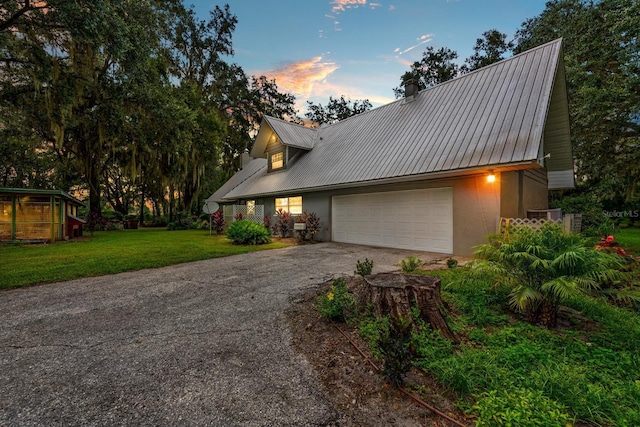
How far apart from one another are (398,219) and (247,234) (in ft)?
18.8

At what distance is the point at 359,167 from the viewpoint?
9.64 metres

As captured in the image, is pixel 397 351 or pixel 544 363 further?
pixel 544 363

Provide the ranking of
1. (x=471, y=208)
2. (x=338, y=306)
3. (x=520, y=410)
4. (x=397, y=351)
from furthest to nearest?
(x=471, y=208)
(x=338, y=306)
(x=397, y=351)
(x=520, y=410)

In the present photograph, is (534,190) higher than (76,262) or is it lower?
higher

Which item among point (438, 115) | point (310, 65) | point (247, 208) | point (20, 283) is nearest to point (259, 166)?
point (247, 208)

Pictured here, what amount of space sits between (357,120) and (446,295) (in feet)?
36.5

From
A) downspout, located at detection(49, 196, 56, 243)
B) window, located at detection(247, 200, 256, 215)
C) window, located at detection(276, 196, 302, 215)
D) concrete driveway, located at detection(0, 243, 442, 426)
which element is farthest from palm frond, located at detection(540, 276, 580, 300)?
downspout, located at detection(49, 196, 56, 243)

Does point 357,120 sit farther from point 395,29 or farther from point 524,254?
point 524,254

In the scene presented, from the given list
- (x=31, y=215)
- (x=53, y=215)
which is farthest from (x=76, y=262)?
(x=31, y=215)

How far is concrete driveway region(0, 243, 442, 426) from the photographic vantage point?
176cm

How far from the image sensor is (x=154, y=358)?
2428mm

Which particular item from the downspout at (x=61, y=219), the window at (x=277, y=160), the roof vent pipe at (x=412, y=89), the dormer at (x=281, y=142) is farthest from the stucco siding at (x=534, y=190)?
the downspout at (x=61, y=219)

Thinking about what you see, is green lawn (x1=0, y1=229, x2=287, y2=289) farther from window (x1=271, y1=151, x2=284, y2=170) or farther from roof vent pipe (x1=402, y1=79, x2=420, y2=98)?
roof vent pipe (x1=402, y1=79, x2=420, y2=98)

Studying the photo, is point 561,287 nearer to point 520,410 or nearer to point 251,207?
point 520,410
